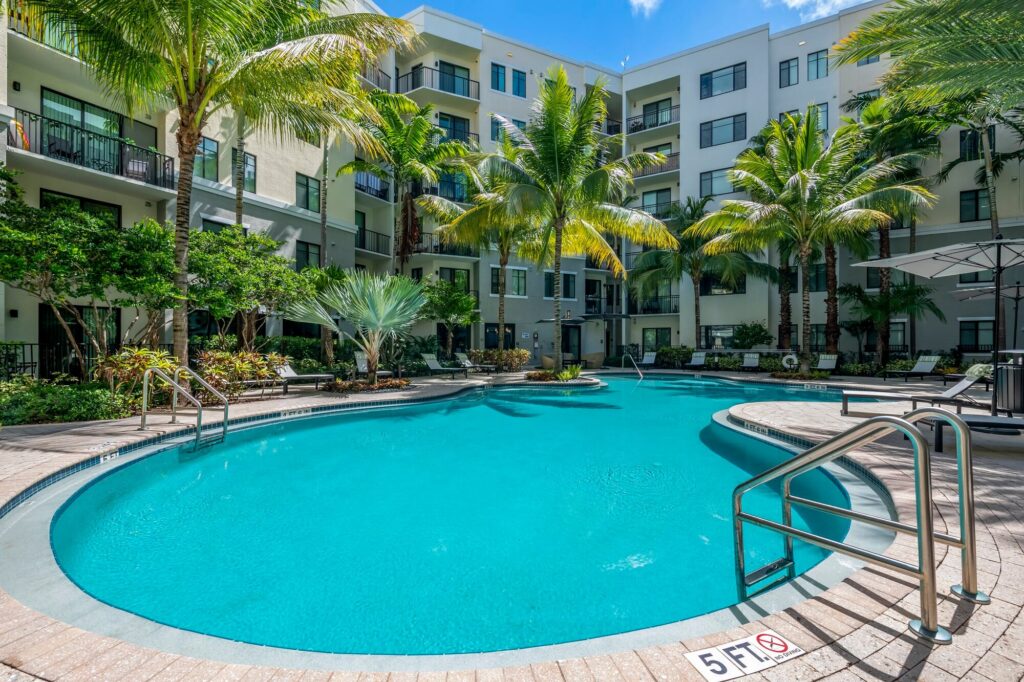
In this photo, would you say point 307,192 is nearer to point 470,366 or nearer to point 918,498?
point 470,366

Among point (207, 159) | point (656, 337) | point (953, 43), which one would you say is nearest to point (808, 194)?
point (953, 43)

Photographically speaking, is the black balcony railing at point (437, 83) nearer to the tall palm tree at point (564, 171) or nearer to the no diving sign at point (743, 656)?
the tall palm tree at point (564, 171)

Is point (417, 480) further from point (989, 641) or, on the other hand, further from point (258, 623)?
point (989, 641)

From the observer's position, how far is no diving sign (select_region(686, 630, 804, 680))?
2186mm

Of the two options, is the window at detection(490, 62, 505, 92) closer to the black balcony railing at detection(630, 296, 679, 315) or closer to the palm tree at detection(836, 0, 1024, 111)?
the black balcony railing at detection(630, 296, 679, 315)

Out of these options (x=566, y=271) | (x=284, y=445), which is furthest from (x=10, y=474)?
(x=566, y=271)

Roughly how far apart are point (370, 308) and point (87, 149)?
903 cm

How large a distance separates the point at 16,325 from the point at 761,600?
1735 centimetres

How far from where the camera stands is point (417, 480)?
258 inches

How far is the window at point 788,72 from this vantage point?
1012 inches

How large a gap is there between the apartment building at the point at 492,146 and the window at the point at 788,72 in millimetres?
58

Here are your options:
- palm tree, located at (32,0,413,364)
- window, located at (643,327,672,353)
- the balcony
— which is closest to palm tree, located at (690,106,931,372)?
window, located at (643,327,672,353)

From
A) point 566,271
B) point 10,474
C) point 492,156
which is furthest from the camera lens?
point 566,271

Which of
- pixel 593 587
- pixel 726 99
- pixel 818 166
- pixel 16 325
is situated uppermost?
pixel 726 99
